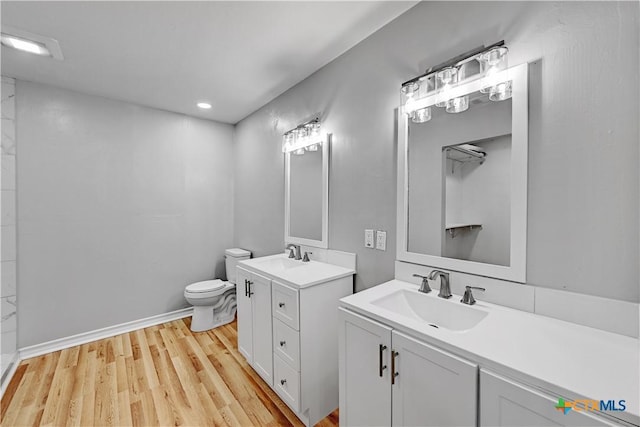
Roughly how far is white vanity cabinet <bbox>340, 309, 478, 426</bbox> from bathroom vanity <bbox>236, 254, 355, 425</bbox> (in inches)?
13.2

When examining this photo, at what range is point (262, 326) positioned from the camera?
6.43 ft

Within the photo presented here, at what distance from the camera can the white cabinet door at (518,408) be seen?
0.69 m

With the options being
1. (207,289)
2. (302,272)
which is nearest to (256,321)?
(302,272)

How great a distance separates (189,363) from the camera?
2.23 meters

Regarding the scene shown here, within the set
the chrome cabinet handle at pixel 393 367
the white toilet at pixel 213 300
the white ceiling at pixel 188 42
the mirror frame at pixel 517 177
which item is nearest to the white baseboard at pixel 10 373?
the white toilet at pixel 213 300

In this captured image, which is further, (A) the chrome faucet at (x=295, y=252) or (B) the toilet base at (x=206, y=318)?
(B) the toilet base at (x=206, y=318)

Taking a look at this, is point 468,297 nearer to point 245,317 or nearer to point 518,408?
point 518,408

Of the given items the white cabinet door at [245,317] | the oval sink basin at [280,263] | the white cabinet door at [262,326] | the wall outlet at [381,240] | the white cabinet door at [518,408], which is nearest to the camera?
the white cabinet door at [518,408]

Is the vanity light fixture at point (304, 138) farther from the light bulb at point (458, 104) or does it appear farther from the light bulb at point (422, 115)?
the light bulb at point (458, 104)

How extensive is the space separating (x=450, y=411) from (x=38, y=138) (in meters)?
3.61

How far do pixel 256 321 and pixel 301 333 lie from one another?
0.60 m

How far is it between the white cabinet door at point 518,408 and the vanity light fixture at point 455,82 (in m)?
1.16

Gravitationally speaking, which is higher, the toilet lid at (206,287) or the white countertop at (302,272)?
the white countertop at (302,272)

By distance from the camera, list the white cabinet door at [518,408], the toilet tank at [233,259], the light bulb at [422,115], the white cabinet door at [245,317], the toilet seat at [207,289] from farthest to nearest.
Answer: the toilet tank at [233,259] < the toilet seat at [207,289] < the white cabinet door at [245,317] < the light bulb at [422,115] < the white cabinet door at [518,408]
